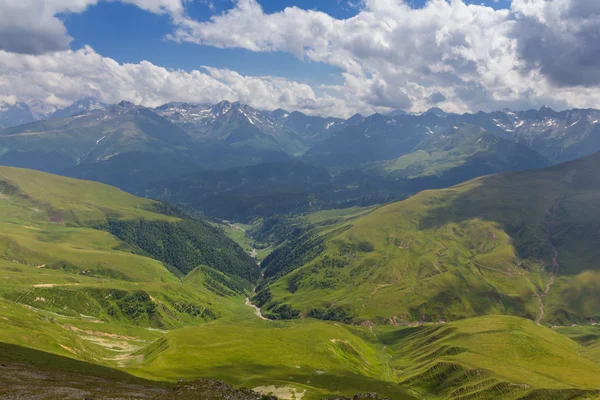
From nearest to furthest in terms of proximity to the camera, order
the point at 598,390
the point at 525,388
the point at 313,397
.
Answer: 1. the point at 313,397
2. the point at 598,390
3. the point at 525,388

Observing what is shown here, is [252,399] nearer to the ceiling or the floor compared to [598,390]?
nearer to the ceiling

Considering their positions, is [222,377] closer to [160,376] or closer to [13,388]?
[160,376]

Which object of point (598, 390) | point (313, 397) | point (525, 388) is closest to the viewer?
point (313, 397)

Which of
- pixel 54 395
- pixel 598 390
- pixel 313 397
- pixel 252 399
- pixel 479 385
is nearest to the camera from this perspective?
pixel 54 395

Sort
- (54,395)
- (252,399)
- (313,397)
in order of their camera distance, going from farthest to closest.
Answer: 1. (313,397)
2. (252,399)
3. (54,395)

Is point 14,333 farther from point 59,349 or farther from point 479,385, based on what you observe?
point 479,385

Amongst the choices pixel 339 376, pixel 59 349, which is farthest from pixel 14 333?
pixel 339 376

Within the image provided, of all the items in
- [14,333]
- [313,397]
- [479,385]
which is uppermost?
[14,333]

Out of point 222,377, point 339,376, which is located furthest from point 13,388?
point 339,376

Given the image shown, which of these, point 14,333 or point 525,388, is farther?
point 525,388
